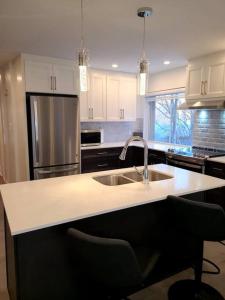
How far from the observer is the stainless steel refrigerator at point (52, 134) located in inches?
136

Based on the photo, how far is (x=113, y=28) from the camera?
240 cm

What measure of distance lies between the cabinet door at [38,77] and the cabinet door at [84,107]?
77 cm

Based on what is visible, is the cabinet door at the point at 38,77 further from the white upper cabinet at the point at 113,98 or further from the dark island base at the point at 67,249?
the dark island base at the point at 67,249

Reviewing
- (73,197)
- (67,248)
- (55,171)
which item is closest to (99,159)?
(55,171)

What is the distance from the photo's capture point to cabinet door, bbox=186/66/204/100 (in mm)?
3546

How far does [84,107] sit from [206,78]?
2164 mm

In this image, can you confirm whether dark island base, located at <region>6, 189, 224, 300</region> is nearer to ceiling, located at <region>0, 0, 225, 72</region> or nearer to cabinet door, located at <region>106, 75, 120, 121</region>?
ceiling, located at <region>0, 0, 225, 72</region>

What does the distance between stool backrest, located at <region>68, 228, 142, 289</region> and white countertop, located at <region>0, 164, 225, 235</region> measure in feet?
0.70

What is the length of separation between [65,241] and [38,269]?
22 cm

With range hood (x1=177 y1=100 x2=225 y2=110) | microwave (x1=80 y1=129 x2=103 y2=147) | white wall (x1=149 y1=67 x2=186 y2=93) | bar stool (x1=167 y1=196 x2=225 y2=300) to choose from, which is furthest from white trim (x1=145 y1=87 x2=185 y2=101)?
bar stool (x1=167 y1=196 x2=225 y2=300)

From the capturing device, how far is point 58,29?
2.44 meters

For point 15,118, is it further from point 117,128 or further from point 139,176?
point 139,176

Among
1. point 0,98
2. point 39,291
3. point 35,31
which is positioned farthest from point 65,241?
point 0,98

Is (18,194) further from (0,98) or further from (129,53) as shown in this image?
(0,98)
